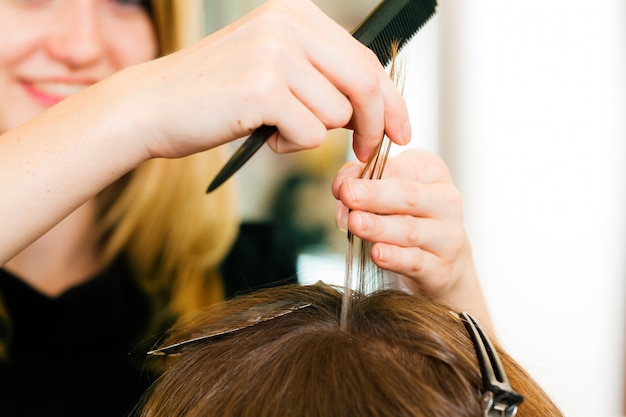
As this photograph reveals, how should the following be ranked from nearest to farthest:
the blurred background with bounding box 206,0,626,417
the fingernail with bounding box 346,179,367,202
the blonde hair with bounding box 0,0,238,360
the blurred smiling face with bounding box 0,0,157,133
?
the fingernail with bounding box 346,179,367,202, the blurred smiling face with bounding box 0,0,157,133, the blonde hair with bounding box 0,0,238,360, the blurred background with bounding box 206,0,626,417

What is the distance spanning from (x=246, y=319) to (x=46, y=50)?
74 cm

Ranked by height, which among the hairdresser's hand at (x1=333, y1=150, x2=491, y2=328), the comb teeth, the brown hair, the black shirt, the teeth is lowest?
the black shirt

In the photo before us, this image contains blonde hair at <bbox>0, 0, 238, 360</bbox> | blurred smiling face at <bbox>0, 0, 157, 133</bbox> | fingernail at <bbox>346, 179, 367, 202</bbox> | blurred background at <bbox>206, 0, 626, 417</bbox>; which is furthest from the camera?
blurred background at <bbox>206, 0, 626, 417</bbox>

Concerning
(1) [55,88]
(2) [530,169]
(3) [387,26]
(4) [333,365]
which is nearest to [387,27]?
(3) [387,26]

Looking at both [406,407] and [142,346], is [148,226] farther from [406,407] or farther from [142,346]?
[406,407]

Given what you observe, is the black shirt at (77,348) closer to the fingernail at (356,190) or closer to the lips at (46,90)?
the lips at (46,90)

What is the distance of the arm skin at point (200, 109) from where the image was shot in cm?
54

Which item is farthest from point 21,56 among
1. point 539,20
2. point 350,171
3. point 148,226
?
point 539,20

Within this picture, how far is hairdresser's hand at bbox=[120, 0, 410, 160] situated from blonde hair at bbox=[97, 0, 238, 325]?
2.55ft

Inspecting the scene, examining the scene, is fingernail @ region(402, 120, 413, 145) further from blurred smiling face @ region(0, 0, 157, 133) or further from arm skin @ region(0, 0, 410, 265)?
blurred smiling face @ region(0, 0, 157, 133)

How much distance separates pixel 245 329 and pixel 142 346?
26.6 inches

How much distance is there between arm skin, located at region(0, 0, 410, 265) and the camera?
0.54 meters

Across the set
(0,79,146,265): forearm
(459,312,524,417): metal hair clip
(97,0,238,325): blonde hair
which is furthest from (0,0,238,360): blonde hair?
(459,312,524,417): metal hair clip

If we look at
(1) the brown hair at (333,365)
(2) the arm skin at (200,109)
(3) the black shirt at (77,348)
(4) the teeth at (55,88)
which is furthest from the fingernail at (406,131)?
(4) the teeth at (55,88)
